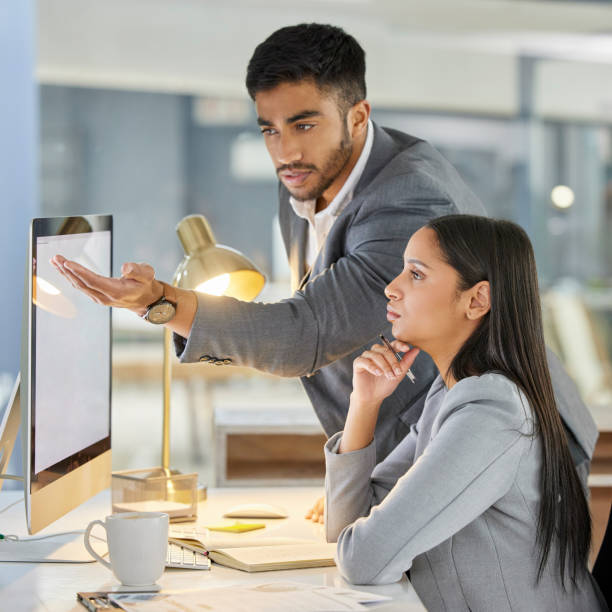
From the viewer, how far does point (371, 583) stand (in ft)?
4.13

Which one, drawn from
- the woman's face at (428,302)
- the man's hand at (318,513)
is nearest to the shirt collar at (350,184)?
the woman's face at (428,302)

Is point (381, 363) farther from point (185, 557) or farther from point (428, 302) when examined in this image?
point (185, 557)

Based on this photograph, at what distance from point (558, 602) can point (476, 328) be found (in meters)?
0.39

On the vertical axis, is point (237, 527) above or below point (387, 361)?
below

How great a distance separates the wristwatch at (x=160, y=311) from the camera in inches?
56.2

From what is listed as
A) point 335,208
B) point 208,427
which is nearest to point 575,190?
point 208,427

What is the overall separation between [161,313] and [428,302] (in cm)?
39

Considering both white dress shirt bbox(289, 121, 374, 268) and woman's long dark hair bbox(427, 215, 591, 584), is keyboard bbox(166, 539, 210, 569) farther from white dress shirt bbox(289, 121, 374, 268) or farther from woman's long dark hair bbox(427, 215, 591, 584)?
white dress shirt bbox(289, 121, 374, 268)

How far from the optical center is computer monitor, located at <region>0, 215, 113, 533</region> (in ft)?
4.31

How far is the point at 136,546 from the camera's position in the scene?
123cm

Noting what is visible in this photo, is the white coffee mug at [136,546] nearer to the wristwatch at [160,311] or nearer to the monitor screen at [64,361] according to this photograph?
the monitor screen at [64,361]

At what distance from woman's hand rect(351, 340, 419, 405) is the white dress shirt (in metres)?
0.42


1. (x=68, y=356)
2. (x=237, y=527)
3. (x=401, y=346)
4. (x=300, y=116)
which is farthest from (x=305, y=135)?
(x=237, y=527)

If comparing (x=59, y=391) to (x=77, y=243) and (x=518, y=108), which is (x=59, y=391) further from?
(x=518, y=108)
